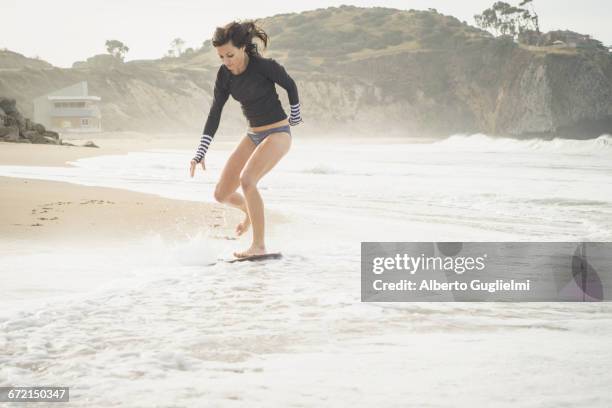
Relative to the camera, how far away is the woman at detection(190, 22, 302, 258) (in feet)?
15.9

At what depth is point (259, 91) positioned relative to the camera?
5.04m

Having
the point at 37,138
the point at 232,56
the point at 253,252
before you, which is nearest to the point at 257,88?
the point at 232,56

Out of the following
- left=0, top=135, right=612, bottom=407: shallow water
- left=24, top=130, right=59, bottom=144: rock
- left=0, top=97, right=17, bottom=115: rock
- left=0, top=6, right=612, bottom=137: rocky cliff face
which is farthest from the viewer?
left=0, top=6, right=612, bottom=137: rocky cliff face

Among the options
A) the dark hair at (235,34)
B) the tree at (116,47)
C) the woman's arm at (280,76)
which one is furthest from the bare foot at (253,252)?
the tree at (116,47)

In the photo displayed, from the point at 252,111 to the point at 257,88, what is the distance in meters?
0.24

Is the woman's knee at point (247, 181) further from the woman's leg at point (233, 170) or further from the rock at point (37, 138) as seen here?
the rock at point (37, 138)

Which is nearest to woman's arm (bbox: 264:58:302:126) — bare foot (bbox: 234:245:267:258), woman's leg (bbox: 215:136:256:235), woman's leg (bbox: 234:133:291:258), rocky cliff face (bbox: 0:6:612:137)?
woman's leg (bbox: 234:133:291:258)

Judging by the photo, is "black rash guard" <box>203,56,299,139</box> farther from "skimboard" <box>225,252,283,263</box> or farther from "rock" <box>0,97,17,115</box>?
"rock" <box>0,97,17,115</box>

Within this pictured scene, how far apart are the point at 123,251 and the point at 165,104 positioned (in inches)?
2862

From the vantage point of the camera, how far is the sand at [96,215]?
6148 millimetres

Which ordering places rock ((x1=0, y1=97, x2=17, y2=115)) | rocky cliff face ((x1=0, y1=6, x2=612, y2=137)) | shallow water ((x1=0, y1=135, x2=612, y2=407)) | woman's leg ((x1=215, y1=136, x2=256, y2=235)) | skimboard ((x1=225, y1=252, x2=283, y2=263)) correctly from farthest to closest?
rocky cliff face ((x1=0, y1=6, x2=612, y2=137))
rock ((x1=0, y1=97, x2=17, y2=115))
woman's leg ((x1=215, y1=136, x2=256, y2=235))
skimboard ((x1=225, y1=252, x2=283, y2=263))
shallow water ((x1=0, y1=135, x2=612, y2=407))

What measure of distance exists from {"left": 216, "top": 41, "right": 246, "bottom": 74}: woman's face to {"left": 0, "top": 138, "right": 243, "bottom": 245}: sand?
1918 millimetres

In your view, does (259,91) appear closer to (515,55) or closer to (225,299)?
(225,299)

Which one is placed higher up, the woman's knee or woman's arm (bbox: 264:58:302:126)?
woman's arm (bbox: 264:58:302:126)
